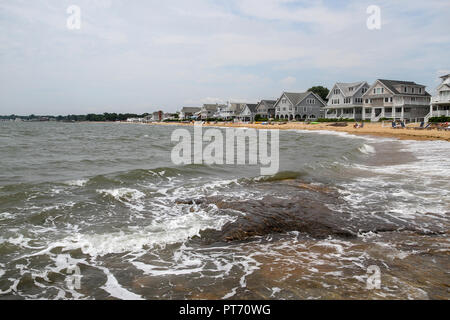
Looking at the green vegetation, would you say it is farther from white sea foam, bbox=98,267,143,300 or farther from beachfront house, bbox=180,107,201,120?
beachfront house, bbox=180,107,201,120

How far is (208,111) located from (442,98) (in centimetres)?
10448

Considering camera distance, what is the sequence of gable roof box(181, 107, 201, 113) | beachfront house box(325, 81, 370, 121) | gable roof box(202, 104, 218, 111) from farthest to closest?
gable roof box(181, 107, 201, 113), gable roof box(202, 104, 218, 111), beachfront house box(325, 81, 370, 121)

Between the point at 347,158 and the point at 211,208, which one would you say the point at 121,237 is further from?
the point at 347,158

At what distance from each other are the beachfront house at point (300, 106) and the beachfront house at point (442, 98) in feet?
112

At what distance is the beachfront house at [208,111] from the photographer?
481ft

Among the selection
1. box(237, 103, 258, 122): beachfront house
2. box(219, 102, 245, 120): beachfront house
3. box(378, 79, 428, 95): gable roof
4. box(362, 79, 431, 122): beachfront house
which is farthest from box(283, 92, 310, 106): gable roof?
box(219, 102, 245, 120): beachfront house

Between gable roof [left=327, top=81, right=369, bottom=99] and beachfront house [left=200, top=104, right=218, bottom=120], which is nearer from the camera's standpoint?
gable roof [left=327, top=81, right=369, bottom=99]

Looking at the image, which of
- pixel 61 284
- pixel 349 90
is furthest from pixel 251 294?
pixel 349 90

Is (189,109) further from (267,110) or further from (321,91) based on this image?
(321,91)

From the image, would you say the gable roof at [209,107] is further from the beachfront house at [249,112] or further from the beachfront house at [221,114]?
the beachfront house at [249,112]

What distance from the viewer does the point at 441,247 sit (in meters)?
6.52

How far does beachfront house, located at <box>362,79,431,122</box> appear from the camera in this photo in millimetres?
61344

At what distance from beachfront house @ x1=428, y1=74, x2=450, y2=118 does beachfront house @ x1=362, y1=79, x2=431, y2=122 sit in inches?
176

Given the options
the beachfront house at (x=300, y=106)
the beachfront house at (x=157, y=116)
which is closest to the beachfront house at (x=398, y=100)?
the beachfront house at (x=300, y=106)
